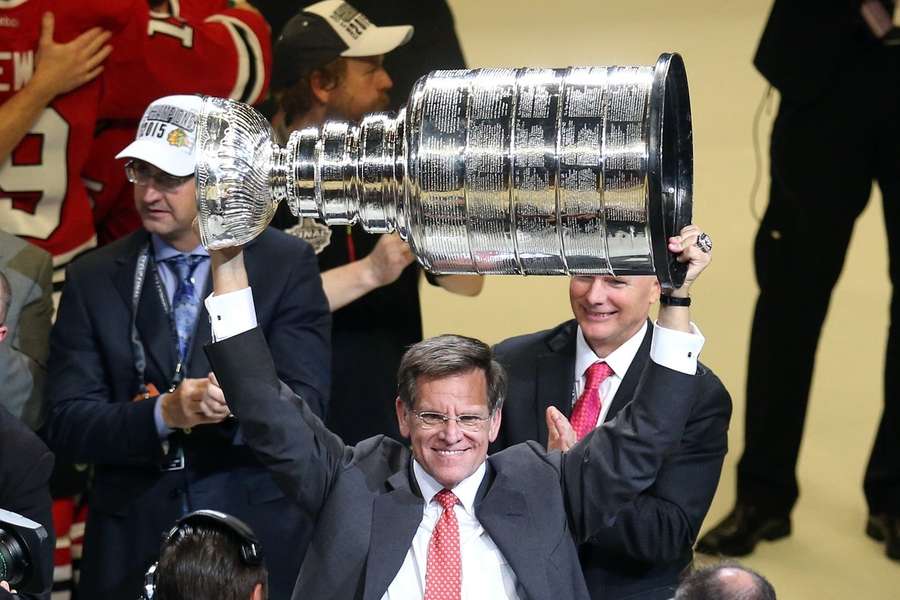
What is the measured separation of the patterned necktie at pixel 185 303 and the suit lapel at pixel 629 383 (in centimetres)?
98

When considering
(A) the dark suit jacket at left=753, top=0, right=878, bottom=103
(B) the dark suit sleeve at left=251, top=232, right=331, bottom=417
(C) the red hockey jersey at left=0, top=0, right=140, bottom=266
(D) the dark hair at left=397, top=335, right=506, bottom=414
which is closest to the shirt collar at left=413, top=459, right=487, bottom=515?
(D) the dark hair at left=397, top=335, right=506, bottom=414

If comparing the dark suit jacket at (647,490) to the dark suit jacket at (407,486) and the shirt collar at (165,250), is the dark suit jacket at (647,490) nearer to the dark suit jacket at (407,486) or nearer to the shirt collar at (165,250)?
the dark suit jacket at (407,486)

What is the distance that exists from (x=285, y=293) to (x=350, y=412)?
865mm

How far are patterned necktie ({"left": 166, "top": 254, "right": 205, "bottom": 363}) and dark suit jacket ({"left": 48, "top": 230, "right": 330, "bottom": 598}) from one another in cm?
3

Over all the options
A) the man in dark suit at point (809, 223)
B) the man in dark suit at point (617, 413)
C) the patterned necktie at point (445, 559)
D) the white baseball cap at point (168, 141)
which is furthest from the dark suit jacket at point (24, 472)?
the man in dark suit at point (809, 223)

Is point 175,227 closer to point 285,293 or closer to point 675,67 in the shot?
point 285,293

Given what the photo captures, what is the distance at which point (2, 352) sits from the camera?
382cm

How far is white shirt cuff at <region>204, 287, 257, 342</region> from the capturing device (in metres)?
2.69

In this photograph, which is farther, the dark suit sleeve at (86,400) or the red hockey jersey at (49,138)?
the red hockey jersey at (49,138)

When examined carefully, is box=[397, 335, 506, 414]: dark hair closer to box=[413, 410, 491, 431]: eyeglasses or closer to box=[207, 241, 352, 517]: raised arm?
box=[413, 410, 491, 431]: eyeglasses

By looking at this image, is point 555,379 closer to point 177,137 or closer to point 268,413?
point 268,413

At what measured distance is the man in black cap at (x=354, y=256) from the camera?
4.41 metres

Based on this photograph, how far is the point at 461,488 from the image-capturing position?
9.40 feet

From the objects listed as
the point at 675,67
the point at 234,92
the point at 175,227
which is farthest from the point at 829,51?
the point at 675,67
